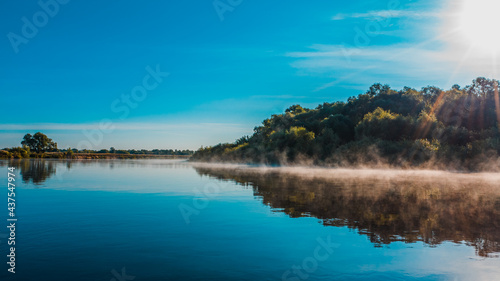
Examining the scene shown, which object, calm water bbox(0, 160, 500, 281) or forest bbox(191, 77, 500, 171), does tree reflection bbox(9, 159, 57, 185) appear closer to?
calm water bbox(0, 160, 500, 281)

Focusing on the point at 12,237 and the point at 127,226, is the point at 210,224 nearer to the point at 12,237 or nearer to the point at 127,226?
the point at 127,226

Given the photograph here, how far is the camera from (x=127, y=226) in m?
16.0

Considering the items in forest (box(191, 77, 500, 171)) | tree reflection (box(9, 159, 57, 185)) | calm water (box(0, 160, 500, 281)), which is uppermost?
forest (box(191, 77, 500, 171))

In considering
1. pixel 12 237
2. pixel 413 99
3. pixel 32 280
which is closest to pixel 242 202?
pixel 12 237

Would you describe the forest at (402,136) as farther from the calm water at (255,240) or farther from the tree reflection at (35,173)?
the tree reflection at (35,173)

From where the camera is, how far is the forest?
69.8m

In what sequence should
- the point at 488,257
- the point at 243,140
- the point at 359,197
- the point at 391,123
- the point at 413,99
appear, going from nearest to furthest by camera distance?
the point at 488,257 < the point at 359,197 < the point at 391,123 < the point at 413,99 < the point at 243,140

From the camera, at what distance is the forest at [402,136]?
69.8 m

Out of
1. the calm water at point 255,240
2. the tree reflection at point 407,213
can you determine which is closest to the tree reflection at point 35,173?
the calm water at point 255,240

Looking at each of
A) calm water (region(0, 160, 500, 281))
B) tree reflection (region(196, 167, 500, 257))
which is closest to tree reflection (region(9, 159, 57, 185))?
calm water (region(0, 160, 500, 281))

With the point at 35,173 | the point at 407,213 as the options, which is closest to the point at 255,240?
the point at 407,213

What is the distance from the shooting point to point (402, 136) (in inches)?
3233

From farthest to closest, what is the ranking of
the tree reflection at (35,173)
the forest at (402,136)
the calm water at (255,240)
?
the forest at (402,136) < the tree reflection at (35,173) < the calm water at (255,240)

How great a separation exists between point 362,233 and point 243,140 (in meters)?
161
